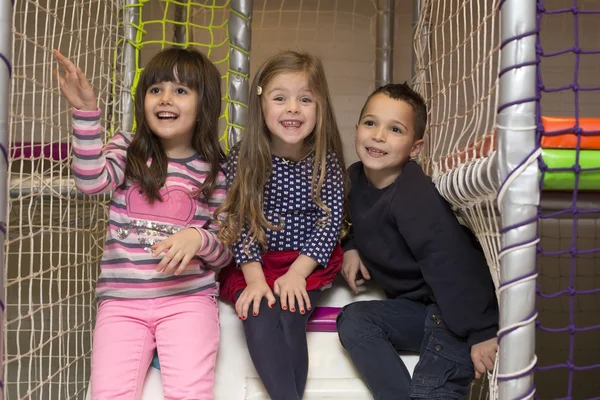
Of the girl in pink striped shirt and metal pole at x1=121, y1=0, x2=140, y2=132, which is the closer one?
the girl in pink striped shirt

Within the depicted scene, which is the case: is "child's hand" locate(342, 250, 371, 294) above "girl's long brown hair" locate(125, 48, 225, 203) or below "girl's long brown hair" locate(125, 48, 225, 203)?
below


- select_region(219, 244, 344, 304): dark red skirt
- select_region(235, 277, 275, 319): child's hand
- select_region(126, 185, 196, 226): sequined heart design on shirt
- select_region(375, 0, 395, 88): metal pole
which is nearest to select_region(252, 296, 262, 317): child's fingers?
select_region(235, 277, 275, 319): child's hand

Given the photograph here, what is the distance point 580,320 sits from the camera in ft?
8.36

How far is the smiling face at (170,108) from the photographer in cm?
123

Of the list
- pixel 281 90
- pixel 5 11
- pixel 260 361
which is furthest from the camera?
pixel 281 90

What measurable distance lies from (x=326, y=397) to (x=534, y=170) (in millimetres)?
579

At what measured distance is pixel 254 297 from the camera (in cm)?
117

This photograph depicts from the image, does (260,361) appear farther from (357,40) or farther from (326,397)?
(357,40)

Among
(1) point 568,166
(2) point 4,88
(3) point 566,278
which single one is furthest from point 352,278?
(3) point 566,278

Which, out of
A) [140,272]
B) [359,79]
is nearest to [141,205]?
[140,272]

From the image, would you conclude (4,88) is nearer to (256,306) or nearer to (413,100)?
(256,306)

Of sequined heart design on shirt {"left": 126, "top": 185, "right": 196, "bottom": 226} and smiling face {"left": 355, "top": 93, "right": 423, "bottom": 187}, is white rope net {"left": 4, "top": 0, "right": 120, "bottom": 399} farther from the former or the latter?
smiling face {"left": 355, "top": 93, "right": 423, "bottom": 187}

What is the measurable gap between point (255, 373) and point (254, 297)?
15 centimetres

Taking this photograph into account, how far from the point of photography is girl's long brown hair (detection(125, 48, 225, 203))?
122cm
